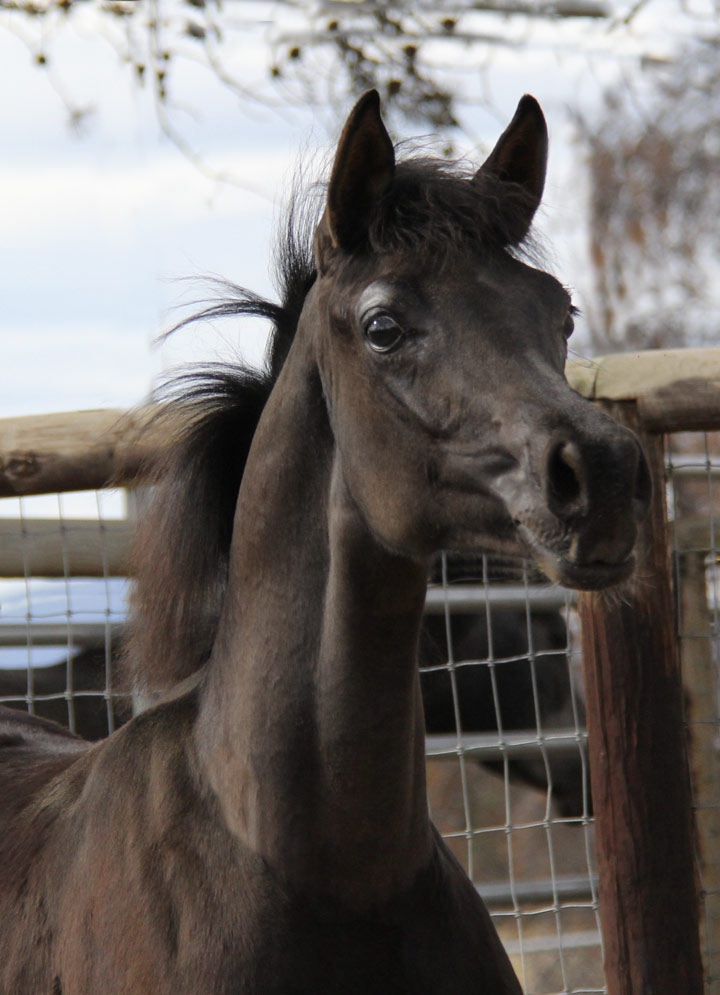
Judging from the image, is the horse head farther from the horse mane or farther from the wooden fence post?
the wooden fence post

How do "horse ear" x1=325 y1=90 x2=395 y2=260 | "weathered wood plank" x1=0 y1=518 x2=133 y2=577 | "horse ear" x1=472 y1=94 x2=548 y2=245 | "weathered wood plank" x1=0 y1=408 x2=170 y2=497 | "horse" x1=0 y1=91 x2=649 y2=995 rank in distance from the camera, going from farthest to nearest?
"weathered wood plank" x1=0 y1=518 x2=133 y2=577 < "weathered wood plank" x1=0 y1=408 x2=170 y2=497 < "horse ear" x1=472 y1=94 x2=548 y2=245 < "horse ear" x1=325 y1=90 x2=395 y2=260 < "horse" x1=0 y1=91 x2=649 y2=995

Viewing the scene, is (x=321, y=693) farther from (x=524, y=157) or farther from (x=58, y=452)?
(x=58, y=452)

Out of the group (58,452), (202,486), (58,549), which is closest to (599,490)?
(202,486)

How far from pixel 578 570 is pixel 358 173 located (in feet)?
2.29

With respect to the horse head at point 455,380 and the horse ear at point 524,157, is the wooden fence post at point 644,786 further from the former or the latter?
the horse head at point 455,380

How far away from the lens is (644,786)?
2490mm

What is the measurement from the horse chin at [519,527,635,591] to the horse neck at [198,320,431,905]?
0.95 feet

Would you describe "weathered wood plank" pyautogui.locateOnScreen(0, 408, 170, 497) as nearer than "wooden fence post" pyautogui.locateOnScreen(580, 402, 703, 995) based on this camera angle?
No

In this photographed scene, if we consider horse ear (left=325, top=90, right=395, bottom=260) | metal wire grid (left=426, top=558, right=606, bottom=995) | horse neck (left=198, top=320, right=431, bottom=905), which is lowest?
metal wire grid (left=426, top=558, right=606, bottom=995)

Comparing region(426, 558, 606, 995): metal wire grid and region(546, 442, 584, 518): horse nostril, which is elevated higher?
region(546, 442, 584, 518): horse nostril

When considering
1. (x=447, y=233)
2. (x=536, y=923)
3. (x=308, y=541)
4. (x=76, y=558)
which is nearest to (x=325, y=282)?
(x=447, y=233)

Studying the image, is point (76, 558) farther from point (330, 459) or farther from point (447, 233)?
point (447, 233)

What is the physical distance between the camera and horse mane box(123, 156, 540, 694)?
2.08 metres

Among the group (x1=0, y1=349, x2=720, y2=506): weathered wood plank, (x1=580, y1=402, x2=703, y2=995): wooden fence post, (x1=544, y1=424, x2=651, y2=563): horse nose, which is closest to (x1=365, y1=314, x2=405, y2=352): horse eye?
(x1=544, y1=424, x2=651, y2=563): horse nose
